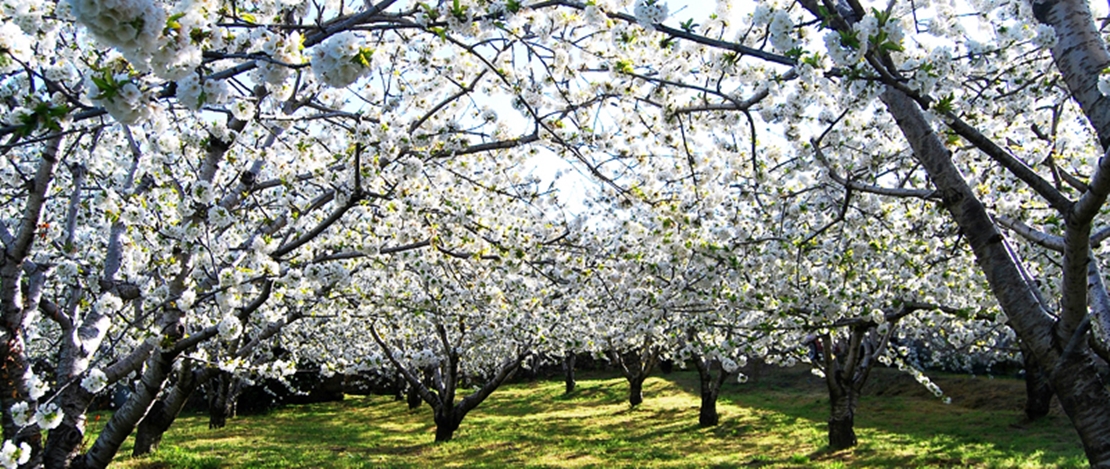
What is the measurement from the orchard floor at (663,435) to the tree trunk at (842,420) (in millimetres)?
234

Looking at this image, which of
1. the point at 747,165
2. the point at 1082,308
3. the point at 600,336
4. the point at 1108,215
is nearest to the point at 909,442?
the point at 600,336

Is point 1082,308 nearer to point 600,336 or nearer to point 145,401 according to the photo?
point 145,401

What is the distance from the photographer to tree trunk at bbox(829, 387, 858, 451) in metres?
11.5

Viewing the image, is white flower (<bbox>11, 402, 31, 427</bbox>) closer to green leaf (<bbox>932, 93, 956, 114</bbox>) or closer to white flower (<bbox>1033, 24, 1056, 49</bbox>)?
green leaf (<bbox>932, 93, 956, 114</bbox>)

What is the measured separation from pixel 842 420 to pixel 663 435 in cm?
427

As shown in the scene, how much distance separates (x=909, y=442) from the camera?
12375 mm

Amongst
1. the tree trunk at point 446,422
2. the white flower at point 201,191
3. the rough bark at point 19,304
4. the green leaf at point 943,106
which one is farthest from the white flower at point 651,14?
the tree trunk at point 446,422

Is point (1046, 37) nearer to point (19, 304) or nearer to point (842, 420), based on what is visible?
point (19, 304)

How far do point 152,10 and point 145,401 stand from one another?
15.3ft

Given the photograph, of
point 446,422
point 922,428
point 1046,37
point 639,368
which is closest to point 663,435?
point 446,422

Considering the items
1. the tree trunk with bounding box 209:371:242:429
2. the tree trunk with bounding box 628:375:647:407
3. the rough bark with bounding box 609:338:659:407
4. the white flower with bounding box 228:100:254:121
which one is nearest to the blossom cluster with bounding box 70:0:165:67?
the white flower with bounding box 228:100:254:121

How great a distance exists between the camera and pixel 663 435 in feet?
48.3

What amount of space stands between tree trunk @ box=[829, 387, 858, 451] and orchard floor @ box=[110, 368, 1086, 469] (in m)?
0.23

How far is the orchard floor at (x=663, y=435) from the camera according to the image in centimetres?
1106
